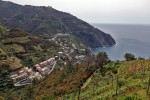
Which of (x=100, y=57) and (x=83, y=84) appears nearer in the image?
(x=83, y=84)

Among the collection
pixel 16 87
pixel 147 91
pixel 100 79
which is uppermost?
pixel 147 91

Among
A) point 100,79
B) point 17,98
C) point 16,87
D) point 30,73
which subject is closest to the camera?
point 100,79

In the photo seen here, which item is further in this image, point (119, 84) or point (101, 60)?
point (101, 60)

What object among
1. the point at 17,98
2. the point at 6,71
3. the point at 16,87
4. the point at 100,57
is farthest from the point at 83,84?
the point at 6,71

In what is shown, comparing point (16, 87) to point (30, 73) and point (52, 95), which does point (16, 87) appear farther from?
point (52, 95)

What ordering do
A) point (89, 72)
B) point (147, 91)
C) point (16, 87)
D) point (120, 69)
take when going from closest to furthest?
1. point (147, 91)
2. point (120, 69)
3. point (89, 72)
4. point (16, 87)

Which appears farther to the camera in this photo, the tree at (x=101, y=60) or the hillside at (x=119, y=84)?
the tree at (x=101, y=60)

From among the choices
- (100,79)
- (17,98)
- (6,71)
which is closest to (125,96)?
(100,79)

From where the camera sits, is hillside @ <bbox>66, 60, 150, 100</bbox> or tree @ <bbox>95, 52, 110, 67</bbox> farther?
tree @ <bbox>95, 52, 110, 67</bbox>

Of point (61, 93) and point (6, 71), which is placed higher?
point (61, 93)

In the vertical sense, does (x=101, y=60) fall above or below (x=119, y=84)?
below
